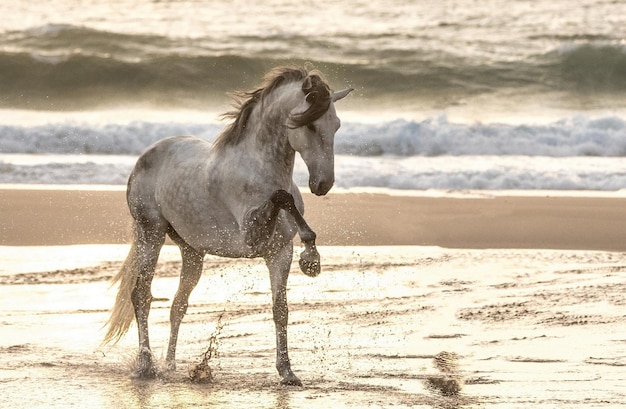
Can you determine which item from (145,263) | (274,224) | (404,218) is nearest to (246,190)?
(274,224)

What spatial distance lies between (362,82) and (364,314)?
58.8 ft

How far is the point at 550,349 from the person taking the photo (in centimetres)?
664

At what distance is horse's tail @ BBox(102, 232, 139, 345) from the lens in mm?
6957

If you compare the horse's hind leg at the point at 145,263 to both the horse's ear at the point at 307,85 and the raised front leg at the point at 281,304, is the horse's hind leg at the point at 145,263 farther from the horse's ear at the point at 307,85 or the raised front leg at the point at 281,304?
Answer: the horse's ear at the point at 307,85

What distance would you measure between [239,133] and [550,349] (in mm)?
2127

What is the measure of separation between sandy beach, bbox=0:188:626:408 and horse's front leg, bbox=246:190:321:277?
2.09ft

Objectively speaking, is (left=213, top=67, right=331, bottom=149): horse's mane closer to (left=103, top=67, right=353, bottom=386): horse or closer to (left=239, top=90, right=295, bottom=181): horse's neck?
(left=103, top=67, right=353, bottom=386): horse

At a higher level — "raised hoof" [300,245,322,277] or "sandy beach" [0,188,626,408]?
"raised hoof" [300,245,322,277]

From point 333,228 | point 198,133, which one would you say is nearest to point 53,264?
point 333,228

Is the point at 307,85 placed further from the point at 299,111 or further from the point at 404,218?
the point at 404,218

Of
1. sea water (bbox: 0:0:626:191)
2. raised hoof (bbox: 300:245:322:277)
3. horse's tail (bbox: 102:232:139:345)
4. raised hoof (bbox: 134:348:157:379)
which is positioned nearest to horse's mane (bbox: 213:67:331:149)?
raised hoof (bbox: 300:245:322:277)

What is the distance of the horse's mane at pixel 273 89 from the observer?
18.6 ft

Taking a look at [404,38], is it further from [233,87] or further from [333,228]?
[333,228]

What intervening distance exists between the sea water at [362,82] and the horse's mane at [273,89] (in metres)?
8.55
